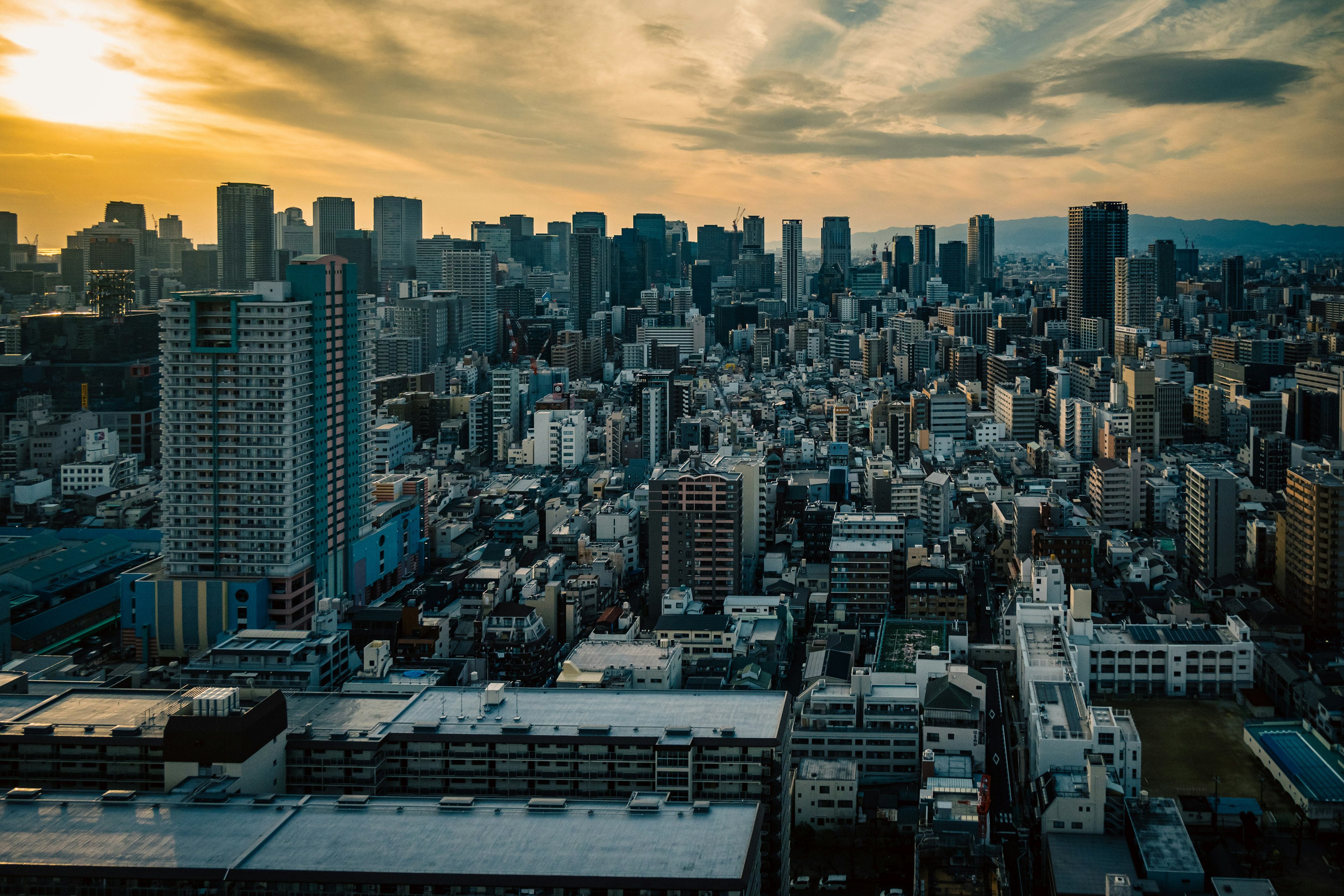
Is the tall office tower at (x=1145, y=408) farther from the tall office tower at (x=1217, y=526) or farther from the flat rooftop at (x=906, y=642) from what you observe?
the flat rooftop at (x=906, y=642)

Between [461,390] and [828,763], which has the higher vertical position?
[461,390]

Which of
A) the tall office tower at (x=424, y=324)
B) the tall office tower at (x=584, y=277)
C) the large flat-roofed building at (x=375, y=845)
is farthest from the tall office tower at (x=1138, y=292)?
the large flat-roofed building at (x=375, y=845)

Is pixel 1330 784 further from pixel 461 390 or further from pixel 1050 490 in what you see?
pixel 461 390

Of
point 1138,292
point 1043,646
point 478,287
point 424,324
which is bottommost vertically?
point 1043,646

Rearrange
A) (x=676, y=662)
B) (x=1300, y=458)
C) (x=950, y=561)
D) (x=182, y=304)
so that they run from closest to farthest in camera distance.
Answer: (x=676, y=662), (x=182, y=304), (x=950, y=561), (x=1300, y=458)

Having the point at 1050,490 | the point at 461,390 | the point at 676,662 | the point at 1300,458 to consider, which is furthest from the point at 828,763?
the point at 461,390

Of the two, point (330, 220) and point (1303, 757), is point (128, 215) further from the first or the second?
point (1303, 757)

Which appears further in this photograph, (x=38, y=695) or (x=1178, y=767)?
(x=1178, y=767)

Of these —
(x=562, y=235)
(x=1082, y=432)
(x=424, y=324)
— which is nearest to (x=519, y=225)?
(x=562, y=235)
